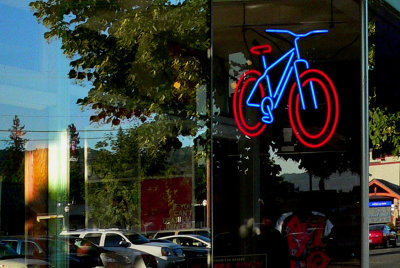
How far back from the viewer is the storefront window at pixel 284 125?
5922 millimetres

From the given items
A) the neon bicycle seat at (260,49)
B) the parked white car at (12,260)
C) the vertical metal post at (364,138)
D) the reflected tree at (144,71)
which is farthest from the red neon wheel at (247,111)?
the parked white car at (12,260)

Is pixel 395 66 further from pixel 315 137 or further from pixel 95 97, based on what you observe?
pixel 95 97

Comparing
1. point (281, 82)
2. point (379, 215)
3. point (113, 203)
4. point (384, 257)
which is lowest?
point (384, 257)

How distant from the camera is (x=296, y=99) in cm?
602

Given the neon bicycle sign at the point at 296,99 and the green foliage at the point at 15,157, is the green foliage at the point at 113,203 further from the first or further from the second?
the neon bicycle sign at the point at 296,99

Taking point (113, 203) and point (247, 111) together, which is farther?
point (247, 111)

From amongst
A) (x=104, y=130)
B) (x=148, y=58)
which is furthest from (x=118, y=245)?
(x=148, y=58)

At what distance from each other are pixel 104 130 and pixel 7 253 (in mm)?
1233

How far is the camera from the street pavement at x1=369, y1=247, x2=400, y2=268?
19.3 ft

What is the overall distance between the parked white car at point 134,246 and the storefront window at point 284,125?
0.35 m

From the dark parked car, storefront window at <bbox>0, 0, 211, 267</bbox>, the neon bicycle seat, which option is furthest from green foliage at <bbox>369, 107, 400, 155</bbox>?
the dark parked car

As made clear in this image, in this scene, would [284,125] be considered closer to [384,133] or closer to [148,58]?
[384,133]

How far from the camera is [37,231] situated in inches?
211

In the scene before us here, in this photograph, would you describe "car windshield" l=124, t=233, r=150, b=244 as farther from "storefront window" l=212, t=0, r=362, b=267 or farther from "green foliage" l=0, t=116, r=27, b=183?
"green foliage" l=0, t=116, r=27, b=183
